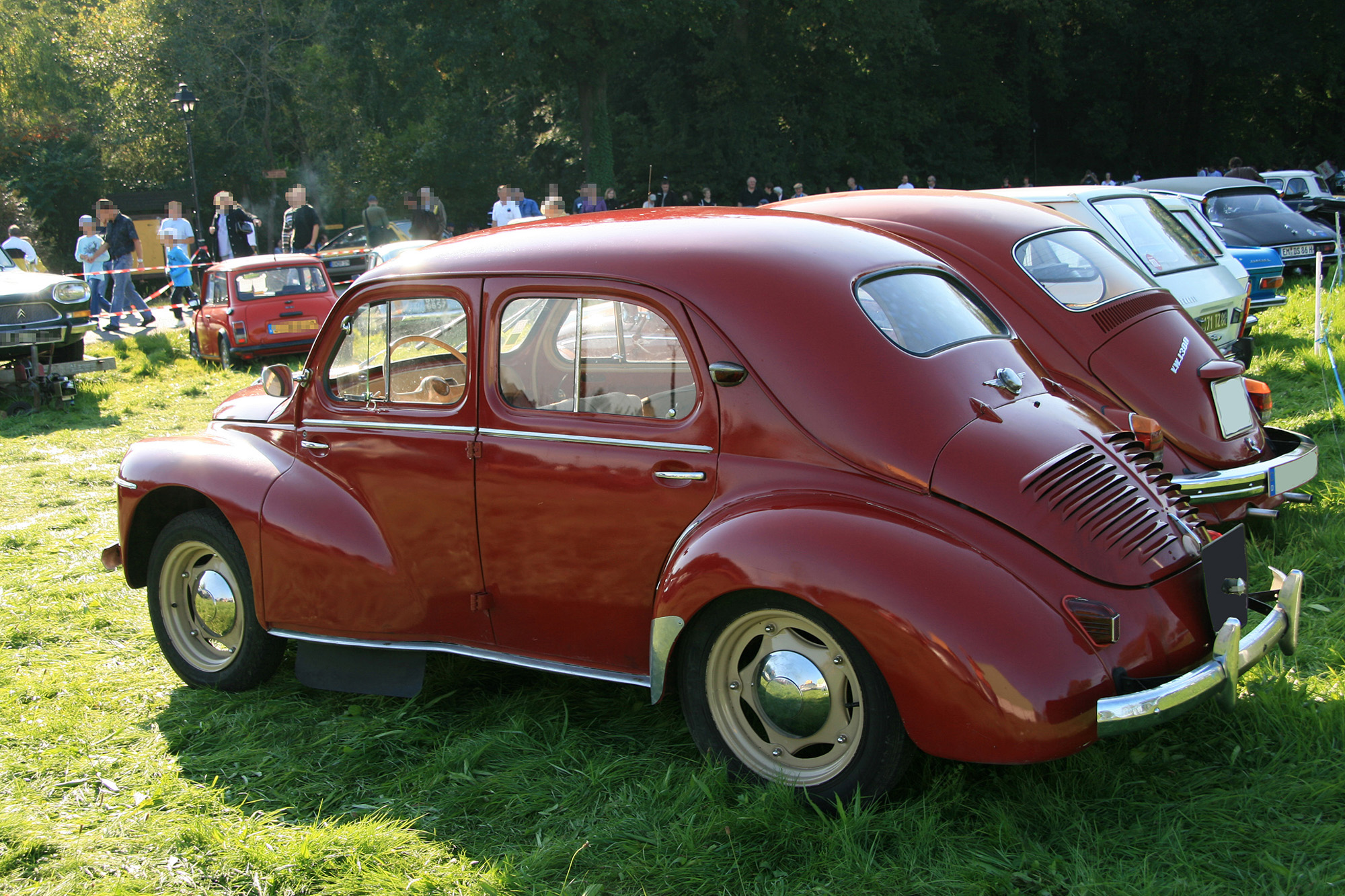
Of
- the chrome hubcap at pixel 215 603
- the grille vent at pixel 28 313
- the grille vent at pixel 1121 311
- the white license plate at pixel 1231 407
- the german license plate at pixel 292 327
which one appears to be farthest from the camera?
the german license plate at pixel 292 327

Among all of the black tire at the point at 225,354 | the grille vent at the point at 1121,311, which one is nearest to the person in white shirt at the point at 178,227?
the black tire at the point at 225,354

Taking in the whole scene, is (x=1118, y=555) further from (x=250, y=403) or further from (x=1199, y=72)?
(x=1199, y=72)

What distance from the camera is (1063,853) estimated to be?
2.97 meters

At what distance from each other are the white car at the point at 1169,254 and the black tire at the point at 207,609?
5.35 m

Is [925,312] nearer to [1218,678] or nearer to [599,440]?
[599,440]

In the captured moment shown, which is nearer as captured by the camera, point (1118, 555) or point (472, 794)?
point (1118, 555)

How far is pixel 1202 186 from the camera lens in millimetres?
14758

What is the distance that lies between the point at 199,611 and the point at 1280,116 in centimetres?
5084

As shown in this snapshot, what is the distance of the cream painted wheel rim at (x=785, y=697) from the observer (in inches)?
123

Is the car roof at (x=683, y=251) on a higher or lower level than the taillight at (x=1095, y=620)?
higher

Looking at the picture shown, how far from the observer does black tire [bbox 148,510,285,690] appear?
438 cm

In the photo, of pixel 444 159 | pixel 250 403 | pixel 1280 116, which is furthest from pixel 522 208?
pixel 1280 116

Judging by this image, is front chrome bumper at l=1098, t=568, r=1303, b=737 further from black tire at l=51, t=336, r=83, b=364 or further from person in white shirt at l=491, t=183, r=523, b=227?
person in white shirt at l=491, t=183, r=523, b=227

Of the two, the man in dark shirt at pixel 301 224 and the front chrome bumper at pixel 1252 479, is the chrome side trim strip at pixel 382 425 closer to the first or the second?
the front chrome bumper at pixel 1252 479
